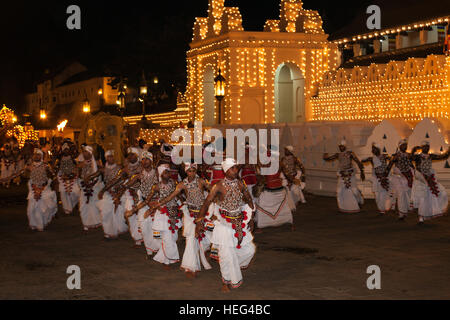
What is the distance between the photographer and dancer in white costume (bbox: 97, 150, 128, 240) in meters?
12.4

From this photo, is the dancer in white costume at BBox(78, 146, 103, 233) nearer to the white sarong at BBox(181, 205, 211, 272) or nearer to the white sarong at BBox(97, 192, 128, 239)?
the white sarong at BBox(97, 192, 128, 239)

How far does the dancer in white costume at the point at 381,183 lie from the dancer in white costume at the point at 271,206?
3.10 meters

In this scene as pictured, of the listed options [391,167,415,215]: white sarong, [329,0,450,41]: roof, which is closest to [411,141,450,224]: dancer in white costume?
[391,167,415,215]: white sarong

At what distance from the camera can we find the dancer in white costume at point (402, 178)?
1448 centimetres

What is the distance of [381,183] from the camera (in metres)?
15.6

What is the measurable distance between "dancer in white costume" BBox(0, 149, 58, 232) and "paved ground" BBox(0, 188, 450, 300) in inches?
12.2

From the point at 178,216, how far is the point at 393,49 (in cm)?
1901

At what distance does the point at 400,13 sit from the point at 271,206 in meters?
16.0

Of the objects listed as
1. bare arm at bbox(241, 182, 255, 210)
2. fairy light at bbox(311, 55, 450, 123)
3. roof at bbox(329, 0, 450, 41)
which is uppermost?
roof at bbox(329, 0, 450, 41)

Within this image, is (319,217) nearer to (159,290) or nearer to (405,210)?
(405,210)

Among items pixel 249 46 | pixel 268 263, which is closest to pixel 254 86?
pixel 249 46

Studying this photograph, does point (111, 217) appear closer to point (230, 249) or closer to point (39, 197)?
point (39, 197)

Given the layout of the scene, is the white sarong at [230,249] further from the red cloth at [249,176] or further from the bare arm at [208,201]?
the red cloth at [249,176]
